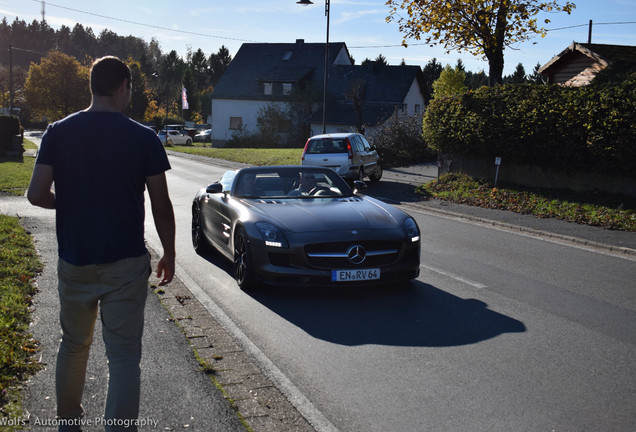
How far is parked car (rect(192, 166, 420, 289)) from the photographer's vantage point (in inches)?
277

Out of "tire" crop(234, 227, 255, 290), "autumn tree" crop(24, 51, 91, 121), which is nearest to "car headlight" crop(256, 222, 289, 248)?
"tire" crop(234, 227, 255, 290)

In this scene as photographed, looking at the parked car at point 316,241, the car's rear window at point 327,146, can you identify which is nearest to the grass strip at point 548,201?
the car's rear window at point 327,146

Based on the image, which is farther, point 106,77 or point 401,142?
point 401,142

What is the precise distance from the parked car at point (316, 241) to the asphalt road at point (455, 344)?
12.0 inches

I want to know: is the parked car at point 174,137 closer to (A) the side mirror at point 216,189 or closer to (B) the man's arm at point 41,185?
(A) the side mirror at point 216,189

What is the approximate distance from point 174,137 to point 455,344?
5602 centimetres

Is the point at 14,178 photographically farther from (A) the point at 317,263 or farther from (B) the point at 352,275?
(B) the point at 352,275

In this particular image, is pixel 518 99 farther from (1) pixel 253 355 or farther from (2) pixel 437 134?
(1) pixel 253 355

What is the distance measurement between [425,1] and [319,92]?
123 feet

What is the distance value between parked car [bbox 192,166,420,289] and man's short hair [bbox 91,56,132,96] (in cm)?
391

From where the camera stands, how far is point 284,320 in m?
6.41

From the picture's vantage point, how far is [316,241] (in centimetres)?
702

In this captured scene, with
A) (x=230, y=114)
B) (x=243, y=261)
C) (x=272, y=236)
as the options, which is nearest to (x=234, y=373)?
(x=272, y=236)

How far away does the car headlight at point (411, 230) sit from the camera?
7.45 metres
